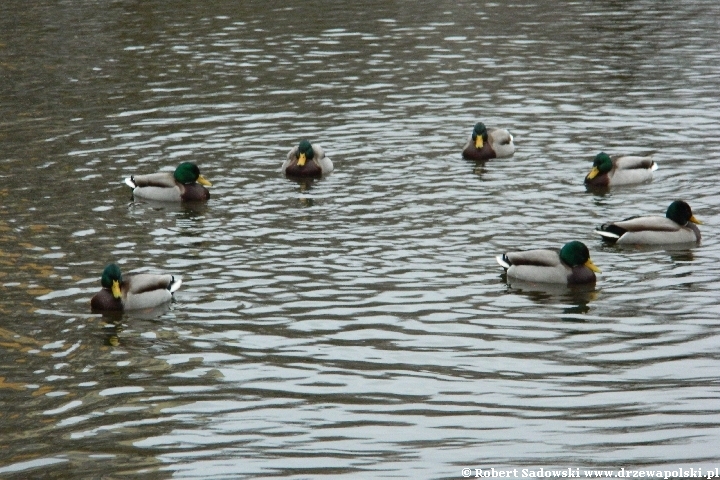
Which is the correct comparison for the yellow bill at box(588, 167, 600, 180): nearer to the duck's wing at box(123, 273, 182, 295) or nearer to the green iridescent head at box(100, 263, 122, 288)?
the duck's wing at box(123, 273, 182, 295)

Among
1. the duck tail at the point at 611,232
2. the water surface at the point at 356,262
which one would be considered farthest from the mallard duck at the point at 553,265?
the duck tail at the point at 611,232

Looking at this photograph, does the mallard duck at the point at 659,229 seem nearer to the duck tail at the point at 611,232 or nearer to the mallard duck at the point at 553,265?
the duck tail at the point at 611,232

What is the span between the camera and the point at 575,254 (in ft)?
52.0

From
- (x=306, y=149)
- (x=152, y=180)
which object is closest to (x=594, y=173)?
(x=306, y=149)

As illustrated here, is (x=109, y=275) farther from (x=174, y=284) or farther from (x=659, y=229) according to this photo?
(x=659, y=229)

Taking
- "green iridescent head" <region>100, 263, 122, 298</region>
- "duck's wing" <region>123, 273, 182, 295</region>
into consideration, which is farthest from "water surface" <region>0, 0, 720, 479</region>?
"green iridescent head" <region>100, 263, 122, 298</region>

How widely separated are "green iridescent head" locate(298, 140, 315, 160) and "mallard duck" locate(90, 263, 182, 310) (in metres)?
6.33

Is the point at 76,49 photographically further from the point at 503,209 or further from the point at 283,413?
the point at 283,413

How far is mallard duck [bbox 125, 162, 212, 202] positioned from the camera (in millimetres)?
20281

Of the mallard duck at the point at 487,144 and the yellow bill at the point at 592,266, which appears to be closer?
the yellow bill at the point at 592,266

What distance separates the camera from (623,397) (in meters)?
12.1

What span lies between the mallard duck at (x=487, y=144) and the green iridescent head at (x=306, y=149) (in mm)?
2862

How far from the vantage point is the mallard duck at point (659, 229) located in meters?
17.4

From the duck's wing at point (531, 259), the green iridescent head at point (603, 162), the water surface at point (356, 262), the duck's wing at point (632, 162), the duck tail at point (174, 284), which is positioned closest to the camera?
A: the water surface at point (356, 262)
